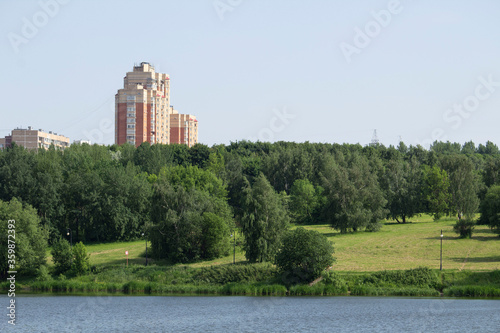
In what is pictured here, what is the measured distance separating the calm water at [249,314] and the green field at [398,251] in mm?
12370

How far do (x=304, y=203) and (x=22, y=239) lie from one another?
206ft

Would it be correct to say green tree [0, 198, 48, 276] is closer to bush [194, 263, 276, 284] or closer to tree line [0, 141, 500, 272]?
tree line [0, 141, 500, 272]

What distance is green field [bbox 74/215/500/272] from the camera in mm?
70938

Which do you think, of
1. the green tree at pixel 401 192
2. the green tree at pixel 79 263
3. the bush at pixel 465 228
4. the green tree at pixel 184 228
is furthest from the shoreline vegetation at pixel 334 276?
the green tree at pixel 401 192

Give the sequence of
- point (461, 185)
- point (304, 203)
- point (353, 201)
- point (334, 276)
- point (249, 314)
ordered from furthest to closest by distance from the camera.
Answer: point (304, 203), point (461, 185), point (353, 201), point (334, 276), point (249, 314)

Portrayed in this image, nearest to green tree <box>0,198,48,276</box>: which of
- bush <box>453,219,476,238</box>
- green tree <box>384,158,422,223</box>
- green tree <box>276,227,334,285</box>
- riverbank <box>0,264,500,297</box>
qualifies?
riverbank <box>0,264,500,297</box>

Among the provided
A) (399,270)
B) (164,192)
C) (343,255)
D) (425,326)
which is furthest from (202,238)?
(425,326)

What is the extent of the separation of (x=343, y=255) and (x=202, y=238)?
18.5m

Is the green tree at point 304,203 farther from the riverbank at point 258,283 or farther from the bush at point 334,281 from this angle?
the bush at point 334,281

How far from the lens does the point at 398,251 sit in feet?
265

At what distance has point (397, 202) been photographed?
112062 millimetres

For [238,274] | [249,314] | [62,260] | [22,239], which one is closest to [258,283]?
[238,274]

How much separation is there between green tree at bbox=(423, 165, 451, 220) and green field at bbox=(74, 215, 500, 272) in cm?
1012

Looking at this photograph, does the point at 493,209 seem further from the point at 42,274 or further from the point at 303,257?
the point at 42,274
